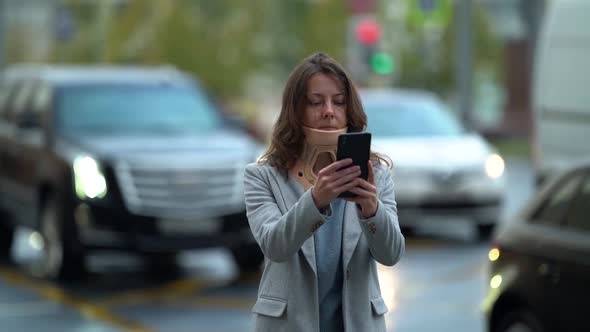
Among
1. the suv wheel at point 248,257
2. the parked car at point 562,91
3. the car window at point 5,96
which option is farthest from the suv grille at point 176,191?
the car window at point 5,96

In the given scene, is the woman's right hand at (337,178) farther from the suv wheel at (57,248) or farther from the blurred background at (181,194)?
the suv wheel at (57,248)

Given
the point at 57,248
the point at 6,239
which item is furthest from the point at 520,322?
the point at 6,239

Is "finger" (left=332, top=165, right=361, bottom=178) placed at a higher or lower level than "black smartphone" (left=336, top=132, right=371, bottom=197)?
lower

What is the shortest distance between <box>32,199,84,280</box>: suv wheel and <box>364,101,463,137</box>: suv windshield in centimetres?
475

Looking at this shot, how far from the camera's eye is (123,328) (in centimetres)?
992

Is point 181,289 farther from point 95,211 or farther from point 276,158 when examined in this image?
point 276,158

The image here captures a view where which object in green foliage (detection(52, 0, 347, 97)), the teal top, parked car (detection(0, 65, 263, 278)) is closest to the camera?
the teal top

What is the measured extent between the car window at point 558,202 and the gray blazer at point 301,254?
315cm

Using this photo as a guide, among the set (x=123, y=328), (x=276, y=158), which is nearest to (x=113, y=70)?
(x=123, y=328)

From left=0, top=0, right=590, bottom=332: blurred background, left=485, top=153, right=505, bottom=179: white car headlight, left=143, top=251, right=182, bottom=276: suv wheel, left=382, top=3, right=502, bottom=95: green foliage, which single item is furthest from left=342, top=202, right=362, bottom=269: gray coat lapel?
left=382, top=3, right=502, bottom=95: green foliage

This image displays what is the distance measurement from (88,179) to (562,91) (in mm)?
4410

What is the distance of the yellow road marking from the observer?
10.1 metres

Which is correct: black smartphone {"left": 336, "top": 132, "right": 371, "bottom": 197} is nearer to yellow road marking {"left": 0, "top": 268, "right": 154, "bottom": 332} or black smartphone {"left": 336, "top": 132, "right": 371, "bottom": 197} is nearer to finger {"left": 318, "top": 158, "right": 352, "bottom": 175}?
finger {"left": 318, "top": 158, "right": 352, "bottom": 175}

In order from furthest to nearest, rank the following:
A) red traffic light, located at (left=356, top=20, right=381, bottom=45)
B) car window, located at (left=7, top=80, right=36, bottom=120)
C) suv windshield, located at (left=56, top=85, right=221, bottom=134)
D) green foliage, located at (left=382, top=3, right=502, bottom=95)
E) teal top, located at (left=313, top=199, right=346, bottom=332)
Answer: green foliage, located at (left=382, top=3, right=502, bottom=95) < red traffic light, located at (left=356, top=20, right=381, bottom=45) < car window, located at (left=7, top=80, right=36, bottom=120) < suv windshield, located at (left=56, top=85, right=221, bottom=134) < teal top, located at (left=313, top=199, right=346, bottom=332)
